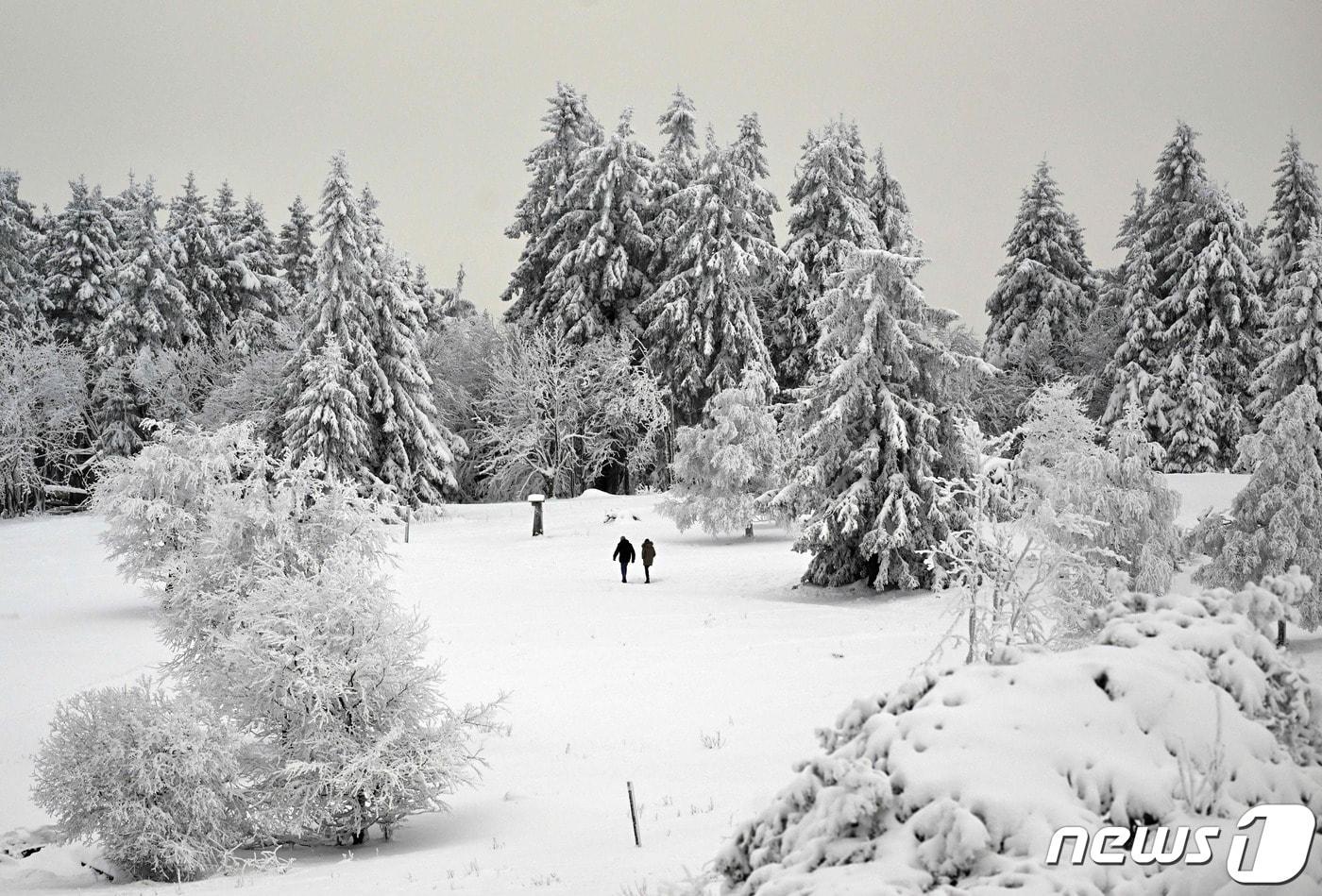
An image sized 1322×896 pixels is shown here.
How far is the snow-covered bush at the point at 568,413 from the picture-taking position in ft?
153

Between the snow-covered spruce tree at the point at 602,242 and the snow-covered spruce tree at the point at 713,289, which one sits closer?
the snow-covered spruce tree at the point at 713,289

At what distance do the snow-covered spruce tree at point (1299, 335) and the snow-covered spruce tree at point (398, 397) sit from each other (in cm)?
3078

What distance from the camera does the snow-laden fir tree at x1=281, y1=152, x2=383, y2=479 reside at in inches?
1646

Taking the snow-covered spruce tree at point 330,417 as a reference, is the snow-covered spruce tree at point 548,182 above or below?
above

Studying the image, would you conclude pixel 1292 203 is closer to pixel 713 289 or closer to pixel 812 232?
pixel 812 232

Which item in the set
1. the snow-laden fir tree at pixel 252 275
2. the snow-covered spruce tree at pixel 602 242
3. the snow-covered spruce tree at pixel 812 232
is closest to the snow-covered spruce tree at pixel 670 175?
the snow-covered spruce tree at pixel 602 242

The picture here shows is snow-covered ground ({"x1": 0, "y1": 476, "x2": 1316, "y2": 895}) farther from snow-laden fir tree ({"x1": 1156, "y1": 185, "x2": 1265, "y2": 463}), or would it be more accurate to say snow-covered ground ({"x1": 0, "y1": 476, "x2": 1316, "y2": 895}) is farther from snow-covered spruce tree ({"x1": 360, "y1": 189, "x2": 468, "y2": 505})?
snow-laden fir tree ({"x1": 1156, "y1": 185, "x2": 1265, "y2": 463})

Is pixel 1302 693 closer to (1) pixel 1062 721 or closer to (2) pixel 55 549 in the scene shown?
(1) pixel 1062 721

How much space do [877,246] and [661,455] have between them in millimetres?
22928

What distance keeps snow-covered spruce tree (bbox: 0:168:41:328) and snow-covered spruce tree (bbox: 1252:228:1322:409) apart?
50.1m

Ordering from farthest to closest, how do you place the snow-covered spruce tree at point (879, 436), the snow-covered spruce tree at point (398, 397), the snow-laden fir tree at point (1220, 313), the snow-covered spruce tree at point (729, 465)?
the snow-covered spruce tree at point (398, 397), the snow-laden fir tree at point (1220, 313), the snow-covered spruce tree at point (729, 465), the snow-covered spruce tree at point (879, 436)

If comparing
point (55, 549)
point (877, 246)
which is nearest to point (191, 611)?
point (877, 246)

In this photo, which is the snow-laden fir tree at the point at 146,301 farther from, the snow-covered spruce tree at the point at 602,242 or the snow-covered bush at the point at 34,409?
the snow-covered spruce tree at the point at 602,242

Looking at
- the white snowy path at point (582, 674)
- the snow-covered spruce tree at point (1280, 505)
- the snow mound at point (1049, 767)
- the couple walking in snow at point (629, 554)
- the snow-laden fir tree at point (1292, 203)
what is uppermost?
the snow-laden fir tree at point (1292, 203)
